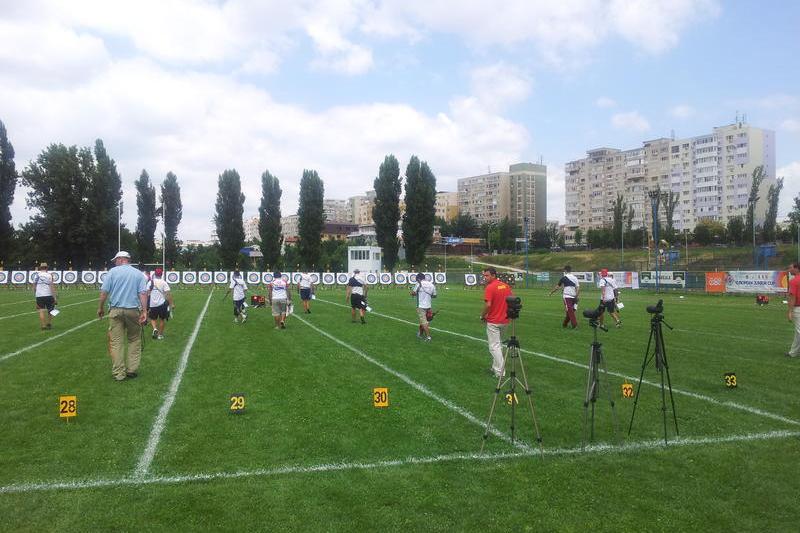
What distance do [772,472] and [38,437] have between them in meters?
8.00

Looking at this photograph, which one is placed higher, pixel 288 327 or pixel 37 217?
pixel 37 217

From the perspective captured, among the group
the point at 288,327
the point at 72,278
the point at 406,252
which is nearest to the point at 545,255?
the point at 406,252

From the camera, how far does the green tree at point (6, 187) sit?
193ft

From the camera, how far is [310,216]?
2864 inches

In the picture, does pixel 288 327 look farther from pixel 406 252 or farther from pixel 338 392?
pixel 406 252

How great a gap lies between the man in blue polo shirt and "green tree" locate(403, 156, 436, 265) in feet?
202

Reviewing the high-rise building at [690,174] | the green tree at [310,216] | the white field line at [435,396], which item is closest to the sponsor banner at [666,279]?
the white field line at [435,396]

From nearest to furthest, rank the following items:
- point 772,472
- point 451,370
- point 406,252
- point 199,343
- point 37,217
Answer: point 772,472
point 451,370
point 199,343
point 37,217
point 406,252

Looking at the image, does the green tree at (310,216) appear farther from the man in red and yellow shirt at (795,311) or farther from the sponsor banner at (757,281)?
the man in red and yellow shirt at (795,311)

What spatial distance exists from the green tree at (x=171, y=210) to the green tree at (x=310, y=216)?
1711cm

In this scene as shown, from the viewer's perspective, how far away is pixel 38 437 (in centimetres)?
685

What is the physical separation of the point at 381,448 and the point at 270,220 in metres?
69.6

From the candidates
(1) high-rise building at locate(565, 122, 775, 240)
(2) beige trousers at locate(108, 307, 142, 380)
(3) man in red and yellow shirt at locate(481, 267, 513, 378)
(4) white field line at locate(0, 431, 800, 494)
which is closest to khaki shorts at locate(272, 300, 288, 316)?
(2) beige trousers at locate(108, 307, 142, 380)

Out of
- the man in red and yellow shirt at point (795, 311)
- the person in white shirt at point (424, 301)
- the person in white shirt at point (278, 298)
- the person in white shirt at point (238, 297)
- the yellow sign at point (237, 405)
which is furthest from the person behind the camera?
the person in white shirt at point (238, 297)
